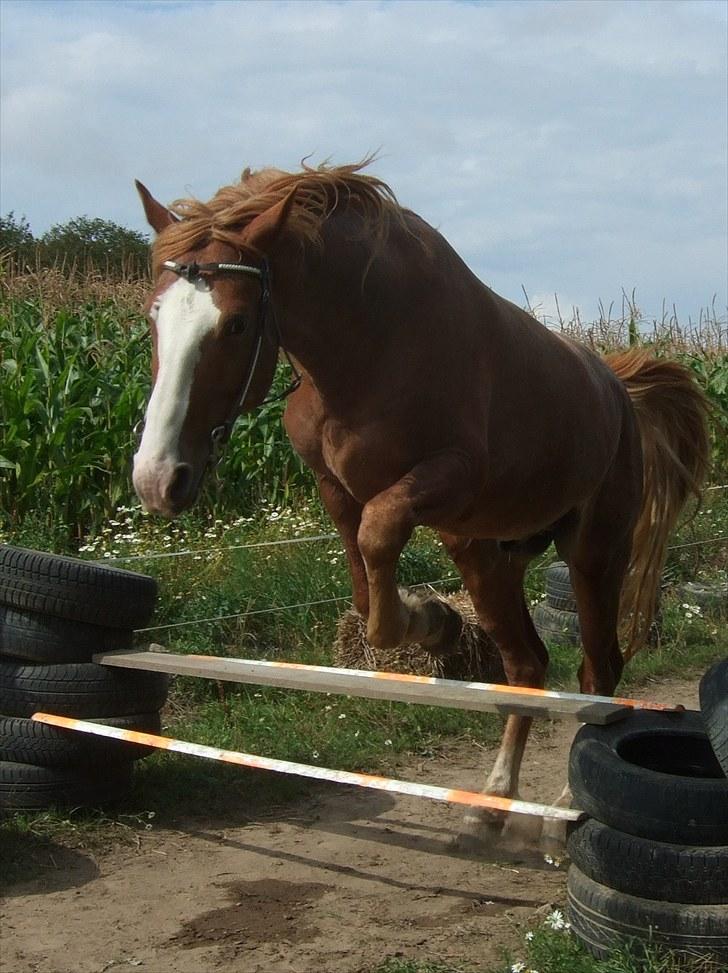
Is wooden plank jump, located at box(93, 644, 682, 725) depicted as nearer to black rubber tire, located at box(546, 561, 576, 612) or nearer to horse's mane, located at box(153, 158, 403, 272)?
horse's mane, located at box(153, 158, 403, 272)

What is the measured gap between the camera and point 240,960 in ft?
11.7

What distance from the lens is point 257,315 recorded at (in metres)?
3.43

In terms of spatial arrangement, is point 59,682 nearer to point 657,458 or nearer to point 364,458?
point 364,458

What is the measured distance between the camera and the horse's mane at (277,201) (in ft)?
11.4

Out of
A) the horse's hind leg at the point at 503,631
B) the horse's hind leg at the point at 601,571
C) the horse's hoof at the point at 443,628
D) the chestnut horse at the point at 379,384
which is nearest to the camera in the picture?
the chestnut horse at the point at 379,384

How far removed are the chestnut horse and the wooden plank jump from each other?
18 centimetres

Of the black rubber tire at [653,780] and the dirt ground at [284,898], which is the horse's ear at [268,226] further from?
the dirt ground at [284,898]

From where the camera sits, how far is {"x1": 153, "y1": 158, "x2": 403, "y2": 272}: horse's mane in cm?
349

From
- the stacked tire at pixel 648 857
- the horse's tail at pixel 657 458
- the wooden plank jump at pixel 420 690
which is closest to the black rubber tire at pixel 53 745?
the wooden plank jump at pixel 420 690

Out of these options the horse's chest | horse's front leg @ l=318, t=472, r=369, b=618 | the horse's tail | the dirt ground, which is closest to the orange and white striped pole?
the dirt ground

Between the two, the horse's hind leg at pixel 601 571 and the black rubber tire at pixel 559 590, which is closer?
the horse's hind leg at pixel 601 571

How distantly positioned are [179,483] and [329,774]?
1257 mm

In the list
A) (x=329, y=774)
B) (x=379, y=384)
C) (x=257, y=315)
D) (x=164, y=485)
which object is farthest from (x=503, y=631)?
(x=164, y=485)

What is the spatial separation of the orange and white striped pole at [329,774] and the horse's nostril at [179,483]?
1.17 m
